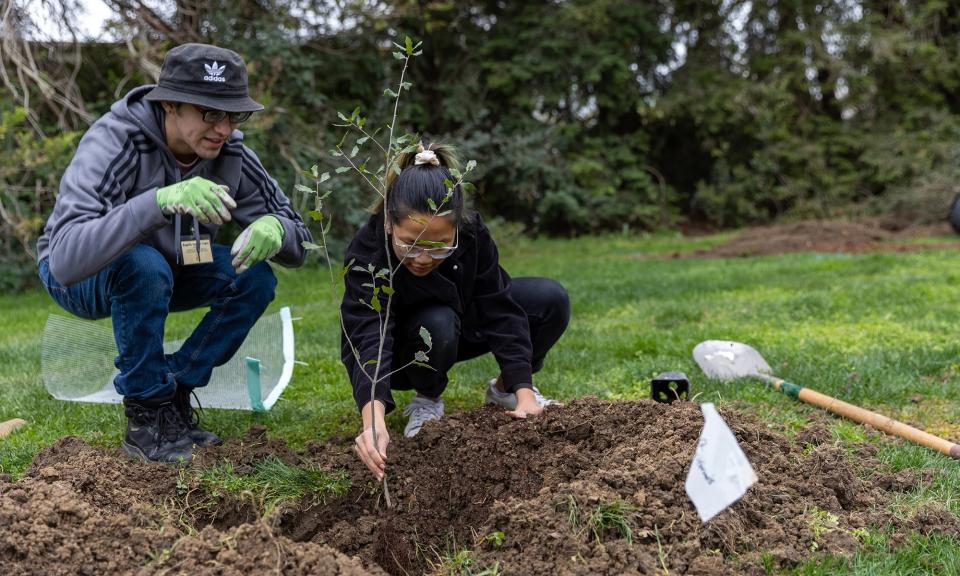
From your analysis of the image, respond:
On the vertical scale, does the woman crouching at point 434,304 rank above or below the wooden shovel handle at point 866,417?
above

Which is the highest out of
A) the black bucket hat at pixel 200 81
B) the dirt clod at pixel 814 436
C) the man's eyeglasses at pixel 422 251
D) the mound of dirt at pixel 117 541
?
the black bucket hat at pixel 200 81

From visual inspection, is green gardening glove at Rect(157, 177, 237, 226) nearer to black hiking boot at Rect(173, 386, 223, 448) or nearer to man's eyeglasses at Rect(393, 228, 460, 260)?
man's eyeglasses at Rect(393, 228, 460, 260)

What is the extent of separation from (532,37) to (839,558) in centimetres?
1149

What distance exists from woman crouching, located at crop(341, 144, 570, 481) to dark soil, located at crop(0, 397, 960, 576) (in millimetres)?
208

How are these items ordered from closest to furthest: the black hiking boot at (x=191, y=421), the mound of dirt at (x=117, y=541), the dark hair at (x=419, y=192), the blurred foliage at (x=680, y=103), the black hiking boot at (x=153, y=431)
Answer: the mound of dirt at (x=117, y=541)
the dark hair at (x=419, y=192)
the black hiking boot at (x=153, y=431)
the black hiking boot at (x=191, y=421)
the blurred foliage at (x=680, y=103)

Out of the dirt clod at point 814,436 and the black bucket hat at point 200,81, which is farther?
the black bucket hat at point 200,81

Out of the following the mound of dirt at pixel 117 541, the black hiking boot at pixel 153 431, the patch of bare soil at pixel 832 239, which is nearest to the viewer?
the mound of dirt at pixel 117 541

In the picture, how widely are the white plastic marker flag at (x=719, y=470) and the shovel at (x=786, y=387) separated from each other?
4.63 ft

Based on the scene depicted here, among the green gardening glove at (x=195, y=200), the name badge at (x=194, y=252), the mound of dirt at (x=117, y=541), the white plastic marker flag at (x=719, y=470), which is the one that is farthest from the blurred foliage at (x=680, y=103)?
the white plastic marker flag at (x=719, y=470)

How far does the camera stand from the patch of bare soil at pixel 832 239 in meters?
8.80

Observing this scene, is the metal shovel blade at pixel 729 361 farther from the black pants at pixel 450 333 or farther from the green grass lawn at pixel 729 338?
the black pants at pixel 450 333

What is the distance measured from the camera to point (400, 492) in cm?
209

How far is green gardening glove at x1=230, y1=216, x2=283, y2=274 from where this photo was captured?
2.35m

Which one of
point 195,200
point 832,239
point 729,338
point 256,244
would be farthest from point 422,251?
point 832,239
